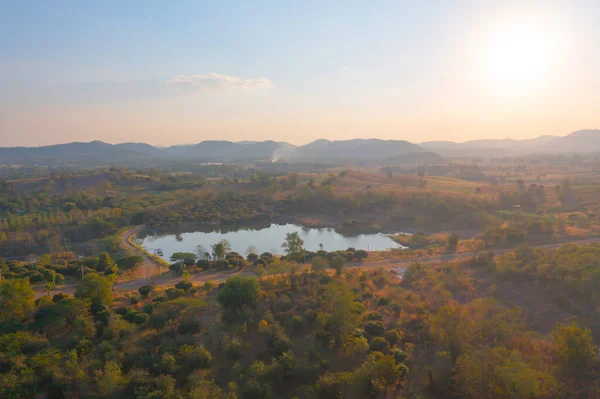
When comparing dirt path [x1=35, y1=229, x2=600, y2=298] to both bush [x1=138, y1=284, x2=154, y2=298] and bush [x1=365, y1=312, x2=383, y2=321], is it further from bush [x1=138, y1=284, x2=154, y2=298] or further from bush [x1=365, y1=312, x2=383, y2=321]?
bush [x1=365, y1=312, x2=383, y2=321]

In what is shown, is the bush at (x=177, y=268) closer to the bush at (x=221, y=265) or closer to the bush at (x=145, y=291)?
the bush at (x=221, y=265)

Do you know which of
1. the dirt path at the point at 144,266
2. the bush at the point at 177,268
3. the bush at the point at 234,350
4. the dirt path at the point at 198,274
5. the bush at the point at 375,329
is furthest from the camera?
the dirt path at the point at 144,266

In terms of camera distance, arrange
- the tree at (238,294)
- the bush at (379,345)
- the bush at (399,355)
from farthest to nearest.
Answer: the tree at (238,294)
the bush at (379,345)
the bush at (399,355)

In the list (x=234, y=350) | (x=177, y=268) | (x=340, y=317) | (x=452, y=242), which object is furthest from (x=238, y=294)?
(x=452, y=242)

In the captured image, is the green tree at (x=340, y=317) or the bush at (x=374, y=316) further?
the bush at (x=374, y=316)

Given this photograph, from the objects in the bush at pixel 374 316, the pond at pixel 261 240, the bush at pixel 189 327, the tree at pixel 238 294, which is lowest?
the pond at pixel 261 240

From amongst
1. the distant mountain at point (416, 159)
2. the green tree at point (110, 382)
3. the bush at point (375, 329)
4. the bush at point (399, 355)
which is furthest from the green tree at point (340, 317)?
the distant mountain at point (416, 159)

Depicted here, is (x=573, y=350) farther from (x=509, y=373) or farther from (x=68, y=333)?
(x=68, y=333)

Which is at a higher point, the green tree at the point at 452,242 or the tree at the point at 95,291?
the tree at the point at 95,291

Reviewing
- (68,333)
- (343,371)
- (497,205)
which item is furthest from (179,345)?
(497,205)
